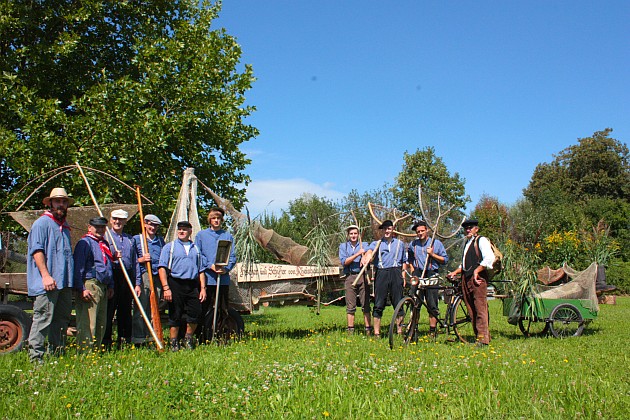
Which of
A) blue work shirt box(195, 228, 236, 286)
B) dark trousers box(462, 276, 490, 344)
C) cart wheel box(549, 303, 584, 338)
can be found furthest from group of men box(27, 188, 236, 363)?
cart wheel box(549, 303, 584, 338)

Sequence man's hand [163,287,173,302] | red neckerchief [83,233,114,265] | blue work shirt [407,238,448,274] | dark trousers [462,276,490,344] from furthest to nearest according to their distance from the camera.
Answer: blue work shirt [407,238,448,274]
dark trousers [462,276,490,344]
man's hand [163,287,173,302]
red neckerchief [83,233,114,265]

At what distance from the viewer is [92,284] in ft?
23.3

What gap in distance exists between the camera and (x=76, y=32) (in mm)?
13773

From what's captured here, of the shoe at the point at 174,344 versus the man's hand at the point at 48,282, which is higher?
the man's hand at the point at 48,282

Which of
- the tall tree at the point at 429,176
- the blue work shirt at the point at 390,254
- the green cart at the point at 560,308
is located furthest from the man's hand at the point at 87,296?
the tall tree at the point at 429,176

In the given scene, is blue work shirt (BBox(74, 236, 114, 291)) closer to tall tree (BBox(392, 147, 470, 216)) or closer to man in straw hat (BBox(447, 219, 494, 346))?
man in straw hat (BBox(447, 219, 494, 346))

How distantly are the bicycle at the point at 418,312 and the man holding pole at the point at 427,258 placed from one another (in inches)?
8.0

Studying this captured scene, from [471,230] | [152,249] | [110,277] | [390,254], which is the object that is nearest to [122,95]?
[152,249]

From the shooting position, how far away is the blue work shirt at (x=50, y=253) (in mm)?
6363

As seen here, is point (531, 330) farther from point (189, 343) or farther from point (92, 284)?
point (92, 284)

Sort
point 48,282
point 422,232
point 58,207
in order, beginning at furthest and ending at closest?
1. point 422,232
2. point 58,207
3. point 48,282

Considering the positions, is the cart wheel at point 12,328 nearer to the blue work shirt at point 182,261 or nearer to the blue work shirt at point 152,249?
the blue work shirt at point 152,249

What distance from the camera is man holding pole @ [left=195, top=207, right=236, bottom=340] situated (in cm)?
785

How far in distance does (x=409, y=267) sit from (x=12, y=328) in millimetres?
6278
